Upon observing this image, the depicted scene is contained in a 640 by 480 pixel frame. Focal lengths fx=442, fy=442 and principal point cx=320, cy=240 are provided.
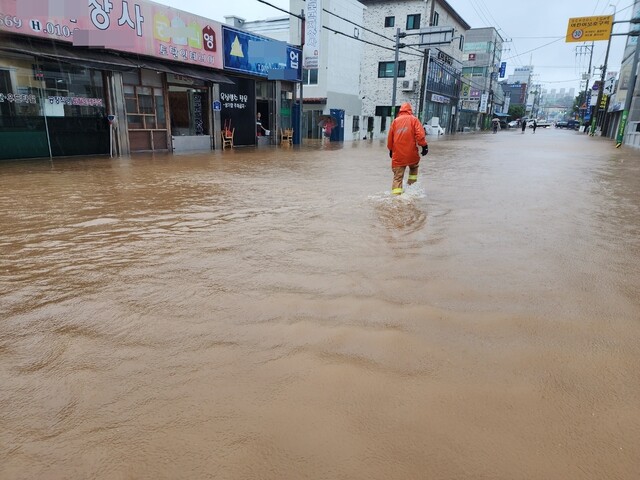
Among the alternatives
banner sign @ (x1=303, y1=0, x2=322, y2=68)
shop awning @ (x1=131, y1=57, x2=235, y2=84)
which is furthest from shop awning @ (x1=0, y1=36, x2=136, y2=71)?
banner sign @ (x1=303, y1=0, x2=322, y2=68)

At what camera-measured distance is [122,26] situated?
44.8 ft

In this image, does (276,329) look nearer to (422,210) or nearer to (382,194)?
(422,210)

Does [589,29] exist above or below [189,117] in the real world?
above

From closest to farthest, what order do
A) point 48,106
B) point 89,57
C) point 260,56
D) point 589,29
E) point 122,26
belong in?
point 48,106, point 89,57, point 122,26, point 260,56, point 589,29

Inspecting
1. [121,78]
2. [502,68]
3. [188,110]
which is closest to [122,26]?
[121,78]

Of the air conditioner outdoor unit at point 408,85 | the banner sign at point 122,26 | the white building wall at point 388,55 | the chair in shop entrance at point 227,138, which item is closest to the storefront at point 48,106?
the banner sign at point 122,26

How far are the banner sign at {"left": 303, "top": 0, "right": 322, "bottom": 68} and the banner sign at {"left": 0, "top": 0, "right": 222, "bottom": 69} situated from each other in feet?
20.6

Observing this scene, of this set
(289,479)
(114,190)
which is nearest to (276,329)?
(289,479)

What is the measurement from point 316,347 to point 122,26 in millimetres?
14373

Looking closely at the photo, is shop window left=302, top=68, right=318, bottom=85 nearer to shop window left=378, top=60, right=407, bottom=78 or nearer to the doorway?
shop window left=378, top=60, right=407, bottom=78

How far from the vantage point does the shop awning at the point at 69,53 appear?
11.2 meters

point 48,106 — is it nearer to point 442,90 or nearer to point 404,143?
point 404,143

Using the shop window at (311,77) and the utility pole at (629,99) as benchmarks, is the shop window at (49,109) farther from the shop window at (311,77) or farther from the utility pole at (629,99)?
the utility pole at (629,99)

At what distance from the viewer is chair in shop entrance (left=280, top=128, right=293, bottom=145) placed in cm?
2262
